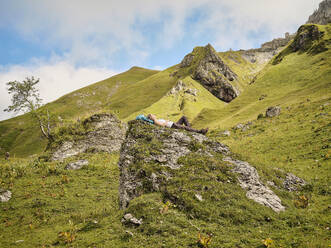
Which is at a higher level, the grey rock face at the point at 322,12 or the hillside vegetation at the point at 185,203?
the grey rock face at the point at 322,12

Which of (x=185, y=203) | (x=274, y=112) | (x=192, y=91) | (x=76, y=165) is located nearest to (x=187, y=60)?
(x=192, y=91)

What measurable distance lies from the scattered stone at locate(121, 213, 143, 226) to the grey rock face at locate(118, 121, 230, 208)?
149 cm

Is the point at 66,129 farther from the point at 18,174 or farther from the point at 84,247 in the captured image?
the point at 84,247

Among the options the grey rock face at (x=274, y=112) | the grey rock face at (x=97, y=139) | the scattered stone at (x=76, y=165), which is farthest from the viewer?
the grey rock face at (x=274, y=112)

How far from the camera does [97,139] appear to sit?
27734mm

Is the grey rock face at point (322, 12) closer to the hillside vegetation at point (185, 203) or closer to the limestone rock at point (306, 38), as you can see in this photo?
the limestone rock at point (306, 38)

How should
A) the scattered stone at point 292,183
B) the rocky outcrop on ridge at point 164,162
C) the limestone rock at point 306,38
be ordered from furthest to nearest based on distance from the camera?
1. the limestone rock at point 306,38
2. the scattered stone at point 292,183
3. the rocky outcrop on ridge at point 164,162

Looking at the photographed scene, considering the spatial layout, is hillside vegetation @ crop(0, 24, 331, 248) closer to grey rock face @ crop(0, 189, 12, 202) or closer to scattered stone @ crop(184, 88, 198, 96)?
grey rock face @ crop(0, 189, 12, 202)

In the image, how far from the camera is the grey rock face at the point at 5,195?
13.5 m

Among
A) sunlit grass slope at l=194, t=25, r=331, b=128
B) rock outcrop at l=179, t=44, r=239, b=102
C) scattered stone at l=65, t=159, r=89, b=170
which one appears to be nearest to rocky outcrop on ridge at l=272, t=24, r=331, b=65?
sunlit grass slope at l=194, t=25, r=331, b=128

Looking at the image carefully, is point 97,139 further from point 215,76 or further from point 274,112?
point 215,76

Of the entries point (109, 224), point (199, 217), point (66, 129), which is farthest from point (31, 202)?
point (66, 129)

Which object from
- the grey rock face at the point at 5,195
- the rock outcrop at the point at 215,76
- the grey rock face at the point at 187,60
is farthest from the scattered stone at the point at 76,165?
the grey rock face at the point at 187,60

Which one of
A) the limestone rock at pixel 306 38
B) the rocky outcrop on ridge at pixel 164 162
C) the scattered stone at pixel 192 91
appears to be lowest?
the rocky outcrop on ridge at pixel 164 162
